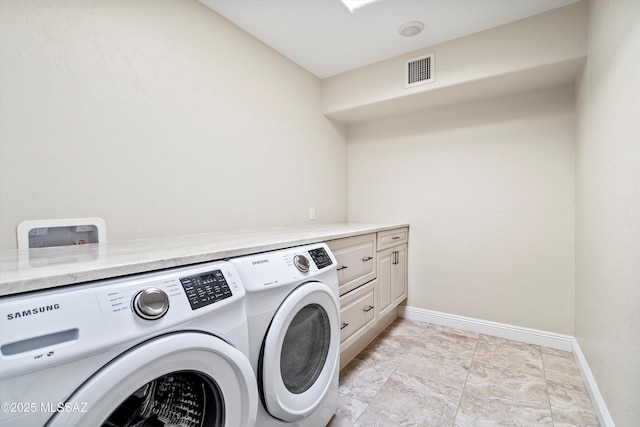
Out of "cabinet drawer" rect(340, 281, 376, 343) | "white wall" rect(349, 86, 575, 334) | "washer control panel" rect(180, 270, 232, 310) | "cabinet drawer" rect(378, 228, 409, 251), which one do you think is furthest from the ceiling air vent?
"washer control panel" rect(180, 270, 232, 310)

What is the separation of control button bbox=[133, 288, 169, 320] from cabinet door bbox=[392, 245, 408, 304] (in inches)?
76.8

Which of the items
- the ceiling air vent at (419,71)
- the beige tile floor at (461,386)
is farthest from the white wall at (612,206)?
the ceiling air vent at (419,71)

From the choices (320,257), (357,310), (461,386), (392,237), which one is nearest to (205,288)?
(320,257)

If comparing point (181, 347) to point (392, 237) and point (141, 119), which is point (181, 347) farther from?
point (392, 237)

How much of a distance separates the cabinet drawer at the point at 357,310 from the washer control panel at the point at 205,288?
0.91m

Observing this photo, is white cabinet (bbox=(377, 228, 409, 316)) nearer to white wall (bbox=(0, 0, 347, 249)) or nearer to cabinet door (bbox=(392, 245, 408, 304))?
cabinet door (bbox=(392, 245, 408, 304))

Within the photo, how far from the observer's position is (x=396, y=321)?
260cm

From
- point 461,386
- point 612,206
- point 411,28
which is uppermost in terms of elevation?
point 411,28

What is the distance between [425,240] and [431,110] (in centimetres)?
115

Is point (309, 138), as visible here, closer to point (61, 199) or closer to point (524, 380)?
Answer: point (61, 199)

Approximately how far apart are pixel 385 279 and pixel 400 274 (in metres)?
0.36

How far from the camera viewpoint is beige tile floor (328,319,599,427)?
1392 mm

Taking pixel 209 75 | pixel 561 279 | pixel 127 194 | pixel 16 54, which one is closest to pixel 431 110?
pixel 561 279

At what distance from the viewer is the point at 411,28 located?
193 cm
